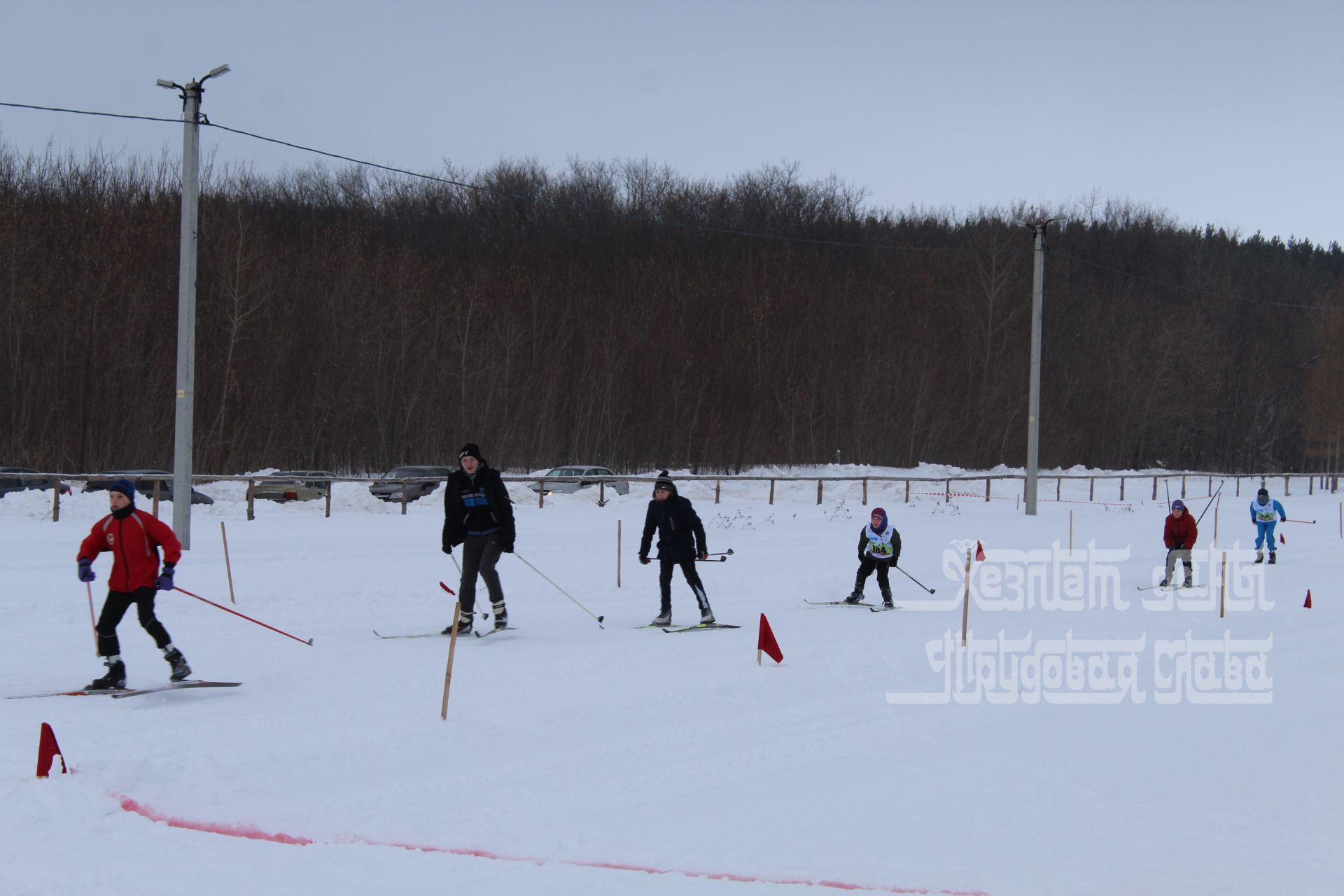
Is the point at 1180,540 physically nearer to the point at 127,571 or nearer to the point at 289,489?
the point at 127,571

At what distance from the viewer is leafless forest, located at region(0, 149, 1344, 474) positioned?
138 feet

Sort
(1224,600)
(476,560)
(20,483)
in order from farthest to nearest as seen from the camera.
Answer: (20,483), (1224,600), (476,560)

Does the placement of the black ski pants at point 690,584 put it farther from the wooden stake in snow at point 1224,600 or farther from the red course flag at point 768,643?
the wooden stake in snow at point 1224,600

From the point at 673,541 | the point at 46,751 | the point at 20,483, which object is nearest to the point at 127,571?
the point at 46,751

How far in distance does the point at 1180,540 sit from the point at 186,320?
16365mm

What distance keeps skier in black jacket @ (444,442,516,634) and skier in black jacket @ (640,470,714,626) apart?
1993mm

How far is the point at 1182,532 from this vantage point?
17.7 metres

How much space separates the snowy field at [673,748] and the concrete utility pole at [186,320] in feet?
5.93

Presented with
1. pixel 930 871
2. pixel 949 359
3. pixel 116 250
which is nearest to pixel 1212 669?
pixel 930 871

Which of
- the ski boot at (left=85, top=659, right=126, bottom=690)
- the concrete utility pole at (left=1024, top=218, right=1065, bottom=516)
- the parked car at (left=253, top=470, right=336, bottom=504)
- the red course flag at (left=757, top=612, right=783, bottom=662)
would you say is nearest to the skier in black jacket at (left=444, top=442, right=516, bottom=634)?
the red course flag at (left=757, top=612, right=783, bottom=662)

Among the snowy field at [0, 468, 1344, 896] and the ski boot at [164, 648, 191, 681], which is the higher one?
the ski boot at [164, 648, 191, 681]

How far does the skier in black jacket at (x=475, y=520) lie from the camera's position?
11.5m

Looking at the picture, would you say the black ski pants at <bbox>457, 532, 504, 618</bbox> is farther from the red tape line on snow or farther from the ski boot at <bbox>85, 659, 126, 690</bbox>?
the red tape line on snow

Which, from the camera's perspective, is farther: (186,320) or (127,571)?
(186,320)
